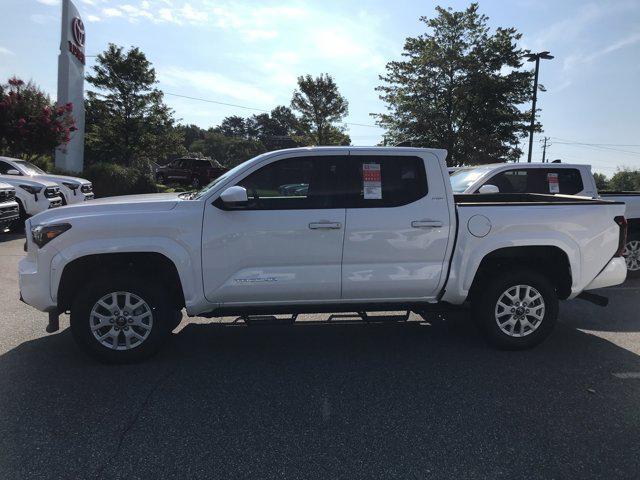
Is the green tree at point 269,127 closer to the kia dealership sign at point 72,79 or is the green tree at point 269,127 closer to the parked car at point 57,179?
the kia dealership sign at point 72,79

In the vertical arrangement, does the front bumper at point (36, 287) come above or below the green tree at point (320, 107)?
below

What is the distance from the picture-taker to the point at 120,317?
4.25 metres

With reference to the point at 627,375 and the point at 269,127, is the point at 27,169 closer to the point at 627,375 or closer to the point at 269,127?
the point at 627,375

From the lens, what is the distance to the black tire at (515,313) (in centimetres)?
467

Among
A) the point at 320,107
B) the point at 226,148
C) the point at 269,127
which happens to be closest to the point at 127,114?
the point at 320,107

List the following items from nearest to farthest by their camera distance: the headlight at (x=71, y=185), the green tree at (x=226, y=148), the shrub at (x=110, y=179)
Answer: the headlight at (x=71, y=185) < the shrub at (x=110, y=179) < the green tree at (x=226, y=148)

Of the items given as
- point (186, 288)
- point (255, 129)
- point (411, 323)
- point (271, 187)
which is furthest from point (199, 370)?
point (255, 129)

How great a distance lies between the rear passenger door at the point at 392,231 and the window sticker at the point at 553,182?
14.9 feet

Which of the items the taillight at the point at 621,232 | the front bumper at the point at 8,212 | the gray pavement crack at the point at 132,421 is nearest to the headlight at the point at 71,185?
the front bumper at the point at 8,212

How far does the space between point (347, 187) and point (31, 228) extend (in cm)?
282

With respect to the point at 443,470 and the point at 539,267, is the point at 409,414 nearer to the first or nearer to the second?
the point at 443,470

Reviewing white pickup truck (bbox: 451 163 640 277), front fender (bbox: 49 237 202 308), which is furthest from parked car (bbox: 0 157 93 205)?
white pickup truck (bbox: 451 163 640 277)

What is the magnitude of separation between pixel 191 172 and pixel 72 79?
28.8ft

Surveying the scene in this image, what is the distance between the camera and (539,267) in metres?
4.98
